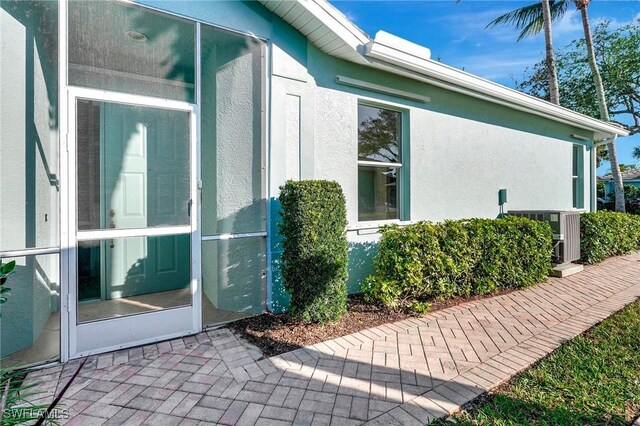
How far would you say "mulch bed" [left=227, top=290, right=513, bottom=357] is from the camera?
3.30 metres

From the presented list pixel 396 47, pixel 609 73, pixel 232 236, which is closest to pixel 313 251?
pixel 232 236

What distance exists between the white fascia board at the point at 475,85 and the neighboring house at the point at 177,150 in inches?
1.9

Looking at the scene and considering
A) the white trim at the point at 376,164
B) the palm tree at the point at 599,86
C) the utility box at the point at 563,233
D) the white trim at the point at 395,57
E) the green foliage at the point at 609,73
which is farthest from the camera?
the green foliage at the point at 609,73

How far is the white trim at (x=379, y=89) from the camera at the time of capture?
185 inches

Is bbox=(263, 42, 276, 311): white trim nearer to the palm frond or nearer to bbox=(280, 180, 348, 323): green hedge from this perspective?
bbox=(280, 180, 348, 323): green hedge

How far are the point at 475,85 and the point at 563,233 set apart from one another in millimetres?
3319

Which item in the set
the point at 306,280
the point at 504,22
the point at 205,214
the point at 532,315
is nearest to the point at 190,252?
the point at 205,214

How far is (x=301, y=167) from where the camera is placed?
420 centimetres

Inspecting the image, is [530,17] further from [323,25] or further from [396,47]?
[323,25]

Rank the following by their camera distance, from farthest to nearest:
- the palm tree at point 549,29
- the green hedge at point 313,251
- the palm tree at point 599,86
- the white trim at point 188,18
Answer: the palm tree at point 549,29 < the palm tree at point 599,86 < the green hedge at point 313,251 < the white trim at point 188,18

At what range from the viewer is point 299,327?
362 centimetres

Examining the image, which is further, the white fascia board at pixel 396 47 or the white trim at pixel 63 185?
the white fascia board at pixel 396 47

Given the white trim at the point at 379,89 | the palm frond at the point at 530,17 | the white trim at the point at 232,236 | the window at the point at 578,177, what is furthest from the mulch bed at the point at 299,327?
the palm frond at the point at 530,17

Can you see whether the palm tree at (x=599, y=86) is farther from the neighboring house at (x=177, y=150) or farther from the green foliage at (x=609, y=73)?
the neighboring house at (x=177, y=150)
